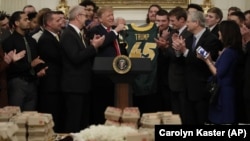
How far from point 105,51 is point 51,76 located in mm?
760

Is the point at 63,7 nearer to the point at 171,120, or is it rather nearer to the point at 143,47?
the point at 143,47

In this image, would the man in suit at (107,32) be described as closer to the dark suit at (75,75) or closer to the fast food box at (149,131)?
the dark suit at (75,75)

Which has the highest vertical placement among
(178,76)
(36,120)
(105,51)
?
(105,51)

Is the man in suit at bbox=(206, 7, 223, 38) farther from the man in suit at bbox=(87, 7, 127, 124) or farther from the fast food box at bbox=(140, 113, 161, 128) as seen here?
the fast food box at bbox=(140, 113, 161, 128)

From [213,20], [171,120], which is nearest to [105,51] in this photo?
[213,20]

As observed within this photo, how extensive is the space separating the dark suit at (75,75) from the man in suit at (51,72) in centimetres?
16

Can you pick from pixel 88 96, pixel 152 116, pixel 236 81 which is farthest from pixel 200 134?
pixel 88 96

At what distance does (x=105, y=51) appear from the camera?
6660 millimetres

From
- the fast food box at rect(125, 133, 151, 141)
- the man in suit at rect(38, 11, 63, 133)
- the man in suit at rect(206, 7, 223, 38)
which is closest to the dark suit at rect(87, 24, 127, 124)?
the man in suit at rect(38, 11, 63, 133)

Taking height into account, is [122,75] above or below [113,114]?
above

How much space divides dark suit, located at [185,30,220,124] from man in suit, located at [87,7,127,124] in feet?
3.20

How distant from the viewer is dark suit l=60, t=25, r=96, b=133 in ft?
20.5

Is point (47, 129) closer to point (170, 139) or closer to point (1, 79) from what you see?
point (170, 139)

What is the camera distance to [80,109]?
20.7 ft
